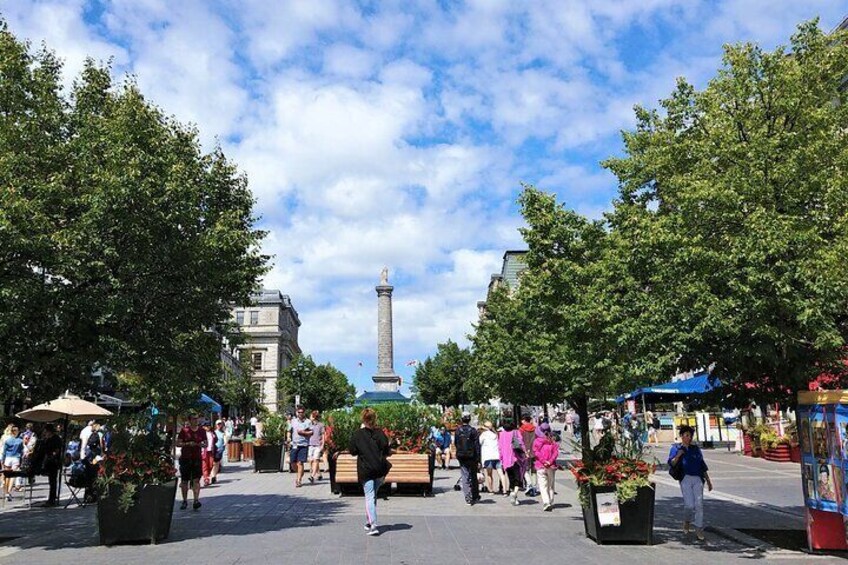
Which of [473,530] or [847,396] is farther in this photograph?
[473,530]

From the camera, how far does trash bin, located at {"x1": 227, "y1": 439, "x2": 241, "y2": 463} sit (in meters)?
32.6

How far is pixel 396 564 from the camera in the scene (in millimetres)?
8609

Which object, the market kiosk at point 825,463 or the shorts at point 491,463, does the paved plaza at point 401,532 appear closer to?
the market kiosk at point 825,463

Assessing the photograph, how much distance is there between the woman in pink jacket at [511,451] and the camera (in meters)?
Answer: 15.4

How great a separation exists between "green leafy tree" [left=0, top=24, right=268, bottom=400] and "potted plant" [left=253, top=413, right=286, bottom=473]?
12076 millimetres

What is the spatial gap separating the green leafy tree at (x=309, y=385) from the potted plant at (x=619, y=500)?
80.3 meters

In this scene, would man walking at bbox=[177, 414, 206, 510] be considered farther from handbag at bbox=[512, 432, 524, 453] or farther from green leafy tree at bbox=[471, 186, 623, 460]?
green leafy tree at bbox=[471, 186, 623, 460]

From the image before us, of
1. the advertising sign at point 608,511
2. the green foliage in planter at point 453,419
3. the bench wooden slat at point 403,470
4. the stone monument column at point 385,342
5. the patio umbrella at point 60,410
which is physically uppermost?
the stone monument column at point 385,342

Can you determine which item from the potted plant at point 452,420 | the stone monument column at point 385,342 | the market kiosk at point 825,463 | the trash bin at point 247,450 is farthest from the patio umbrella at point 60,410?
the stone monument column at point 385,342

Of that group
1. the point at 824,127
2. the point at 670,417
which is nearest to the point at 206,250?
the point at 824,127

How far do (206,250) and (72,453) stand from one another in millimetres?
11657

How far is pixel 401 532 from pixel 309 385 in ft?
270

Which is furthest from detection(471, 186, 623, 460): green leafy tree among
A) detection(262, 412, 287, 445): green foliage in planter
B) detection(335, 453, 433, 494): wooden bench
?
detection(262, 412, 287, 445): green foliage in planter

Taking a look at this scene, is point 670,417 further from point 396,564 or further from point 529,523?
point 396,564
